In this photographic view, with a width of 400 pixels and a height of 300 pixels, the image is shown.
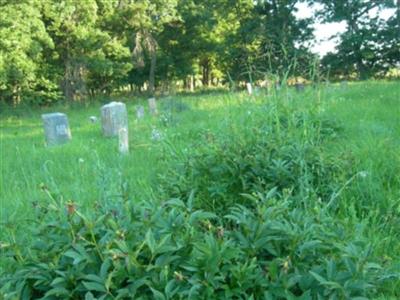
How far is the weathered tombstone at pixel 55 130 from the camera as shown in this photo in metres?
8.30

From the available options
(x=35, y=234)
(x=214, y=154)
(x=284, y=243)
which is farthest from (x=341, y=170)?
(x=35, y=234)

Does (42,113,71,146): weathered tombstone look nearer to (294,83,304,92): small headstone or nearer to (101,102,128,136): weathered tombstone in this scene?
(101,102,128,136): weathered tombstone

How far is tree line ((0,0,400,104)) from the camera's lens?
2422 cm

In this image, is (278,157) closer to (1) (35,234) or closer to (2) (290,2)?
(1) (35,234)

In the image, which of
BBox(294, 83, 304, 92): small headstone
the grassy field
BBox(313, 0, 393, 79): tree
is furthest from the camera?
BBox(313, 0, 393, 79): tree

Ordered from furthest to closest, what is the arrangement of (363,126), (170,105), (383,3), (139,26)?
(383,3)
(139,26)
(170,105)
(363,126)

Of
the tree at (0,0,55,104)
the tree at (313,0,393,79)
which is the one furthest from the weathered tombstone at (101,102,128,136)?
the tree at (313,0,393,79)

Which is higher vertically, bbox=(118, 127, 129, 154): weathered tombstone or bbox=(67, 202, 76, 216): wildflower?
bbox=(67, 202, 76, 216): wildflower

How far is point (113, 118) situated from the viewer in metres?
8.37

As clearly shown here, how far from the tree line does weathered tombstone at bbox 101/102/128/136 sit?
13839 millimetres

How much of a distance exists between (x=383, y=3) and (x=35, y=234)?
36051mm

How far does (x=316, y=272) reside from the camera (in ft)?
6.63

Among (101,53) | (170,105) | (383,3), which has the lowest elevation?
(170,105)

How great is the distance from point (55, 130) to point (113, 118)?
1.08 m
